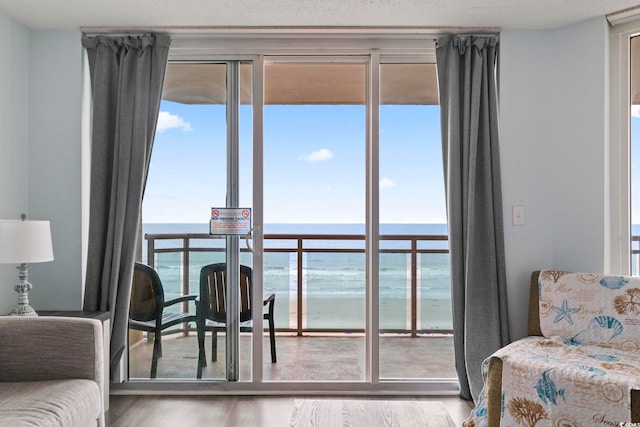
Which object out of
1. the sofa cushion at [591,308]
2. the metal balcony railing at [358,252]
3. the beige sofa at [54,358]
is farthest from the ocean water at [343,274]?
the beige sofa at [54,358]

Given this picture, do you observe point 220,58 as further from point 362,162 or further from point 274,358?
point 274,358

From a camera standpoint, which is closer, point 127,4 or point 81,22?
point 127,4

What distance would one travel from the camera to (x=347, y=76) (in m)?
3.43

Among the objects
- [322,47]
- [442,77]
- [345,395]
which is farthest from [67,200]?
[442,77]

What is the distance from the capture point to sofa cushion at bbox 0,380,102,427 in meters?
1.87

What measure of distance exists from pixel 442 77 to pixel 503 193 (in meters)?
0.85

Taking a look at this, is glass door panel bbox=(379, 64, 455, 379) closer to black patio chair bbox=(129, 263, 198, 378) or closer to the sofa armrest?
black patio chair bbox=(129, 263, 198, 378)

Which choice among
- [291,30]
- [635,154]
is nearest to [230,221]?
[291,30]

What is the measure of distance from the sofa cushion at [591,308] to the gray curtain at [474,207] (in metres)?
0.30

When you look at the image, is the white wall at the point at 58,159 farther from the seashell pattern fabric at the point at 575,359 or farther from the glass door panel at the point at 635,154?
the glass door panel at the point at 635,154

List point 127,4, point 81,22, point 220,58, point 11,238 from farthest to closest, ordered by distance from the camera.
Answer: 1. point 220,58
2. point 81,22
3. point 127,4
4. point 11,238

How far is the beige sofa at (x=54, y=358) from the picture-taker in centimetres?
220

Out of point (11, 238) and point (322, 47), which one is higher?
point (322, 47)

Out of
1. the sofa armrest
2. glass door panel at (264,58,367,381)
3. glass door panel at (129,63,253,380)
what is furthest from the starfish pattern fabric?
the sofa armrest
